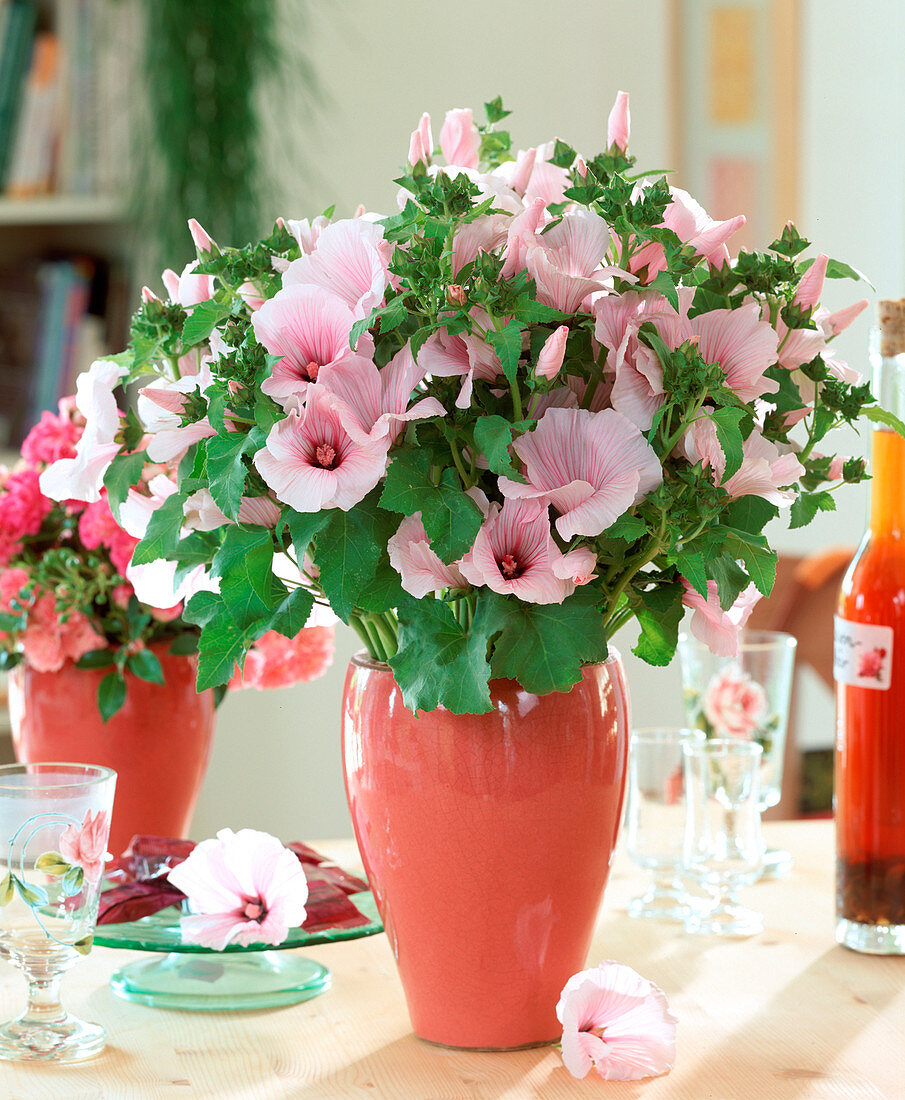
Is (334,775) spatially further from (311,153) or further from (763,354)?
(763,354)

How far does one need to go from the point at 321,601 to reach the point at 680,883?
436 mm

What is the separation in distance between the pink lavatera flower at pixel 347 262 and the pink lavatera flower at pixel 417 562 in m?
0.11

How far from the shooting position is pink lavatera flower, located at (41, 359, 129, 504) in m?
0.76

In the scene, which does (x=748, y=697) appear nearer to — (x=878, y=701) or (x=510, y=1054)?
(x=878, y=701)

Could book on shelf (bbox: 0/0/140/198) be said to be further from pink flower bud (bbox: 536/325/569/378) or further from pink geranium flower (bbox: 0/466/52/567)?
pink flower bud (bbox: 536/325/569/378)

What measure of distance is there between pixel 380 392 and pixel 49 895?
32 centimetres

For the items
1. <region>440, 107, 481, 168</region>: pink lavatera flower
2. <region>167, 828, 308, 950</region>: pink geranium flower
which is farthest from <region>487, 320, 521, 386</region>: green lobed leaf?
<region>167, 828, 308, 950</region>: pink geranium flower

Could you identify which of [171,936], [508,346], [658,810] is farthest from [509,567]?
[658,810]

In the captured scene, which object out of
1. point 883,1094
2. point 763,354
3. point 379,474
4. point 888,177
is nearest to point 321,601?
point 379,474

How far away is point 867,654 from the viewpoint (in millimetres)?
909

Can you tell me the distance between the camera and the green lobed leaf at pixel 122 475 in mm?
762

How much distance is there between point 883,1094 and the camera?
0.70 metres

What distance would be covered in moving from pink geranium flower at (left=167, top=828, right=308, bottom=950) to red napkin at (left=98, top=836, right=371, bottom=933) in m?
0.06

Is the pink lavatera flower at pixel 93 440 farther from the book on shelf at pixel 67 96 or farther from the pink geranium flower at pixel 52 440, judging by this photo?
the book on shelf at pixel 67 96
